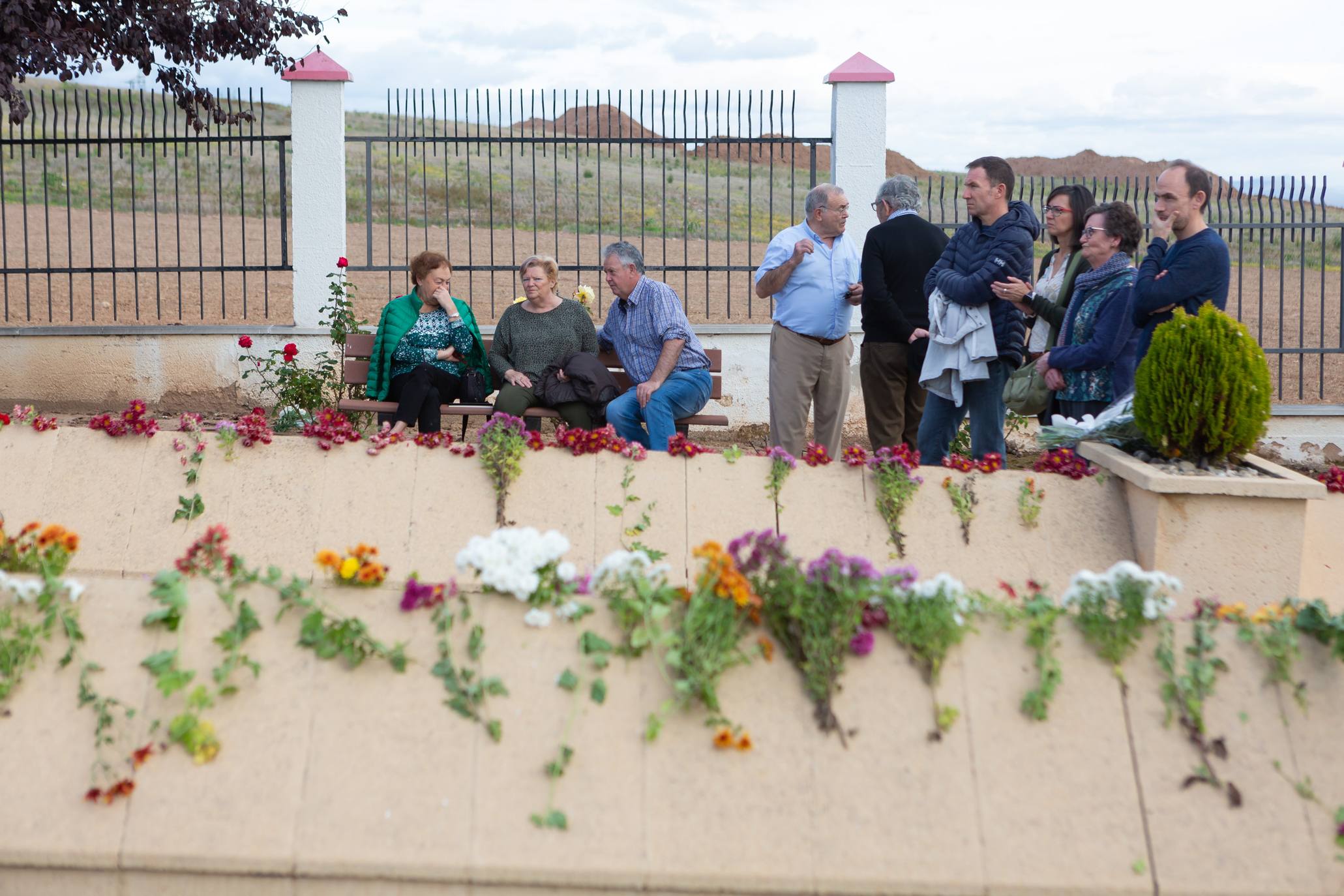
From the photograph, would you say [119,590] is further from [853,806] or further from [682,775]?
[853,806]

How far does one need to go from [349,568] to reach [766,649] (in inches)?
40.0

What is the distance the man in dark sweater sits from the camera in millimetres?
5984

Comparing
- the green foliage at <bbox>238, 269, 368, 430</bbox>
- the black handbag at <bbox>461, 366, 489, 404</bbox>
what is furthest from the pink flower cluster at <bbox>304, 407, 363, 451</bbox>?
the green foliage at <bbox>238, 269, 368, 430</bbox>

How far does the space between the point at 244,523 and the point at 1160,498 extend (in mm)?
3496

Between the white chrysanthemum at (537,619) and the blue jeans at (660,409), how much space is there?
3141mm

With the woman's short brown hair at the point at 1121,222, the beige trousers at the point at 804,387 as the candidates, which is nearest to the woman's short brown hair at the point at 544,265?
the beige trousers at the point at 804,387

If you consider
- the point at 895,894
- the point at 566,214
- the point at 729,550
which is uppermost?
the point at 566,214

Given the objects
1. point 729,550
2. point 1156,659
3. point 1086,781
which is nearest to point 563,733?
point 729,550

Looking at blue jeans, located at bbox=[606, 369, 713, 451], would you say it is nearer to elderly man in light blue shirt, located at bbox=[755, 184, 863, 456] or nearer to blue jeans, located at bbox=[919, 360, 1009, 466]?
elderly man in light blue shirt, located at bbox=[755, 184, 863, 456]

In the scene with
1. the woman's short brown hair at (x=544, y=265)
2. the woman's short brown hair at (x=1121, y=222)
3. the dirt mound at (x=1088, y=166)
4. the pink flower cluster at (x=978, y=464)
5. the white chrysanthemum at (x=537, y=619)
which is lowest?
the white chrysanthemum at (x=537, y=619)

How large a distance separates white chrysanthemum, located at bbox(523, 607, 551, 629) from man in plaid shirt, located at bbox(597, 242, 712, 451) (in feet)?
10.4

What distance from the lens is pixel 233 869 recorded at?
100 inches

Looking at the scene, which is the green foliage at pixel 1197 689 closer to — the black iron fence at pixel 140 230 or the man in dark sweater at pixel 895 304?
the man in dark sweater at pixel 895 304

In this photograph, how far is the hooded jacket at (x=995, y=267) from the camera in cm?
522
